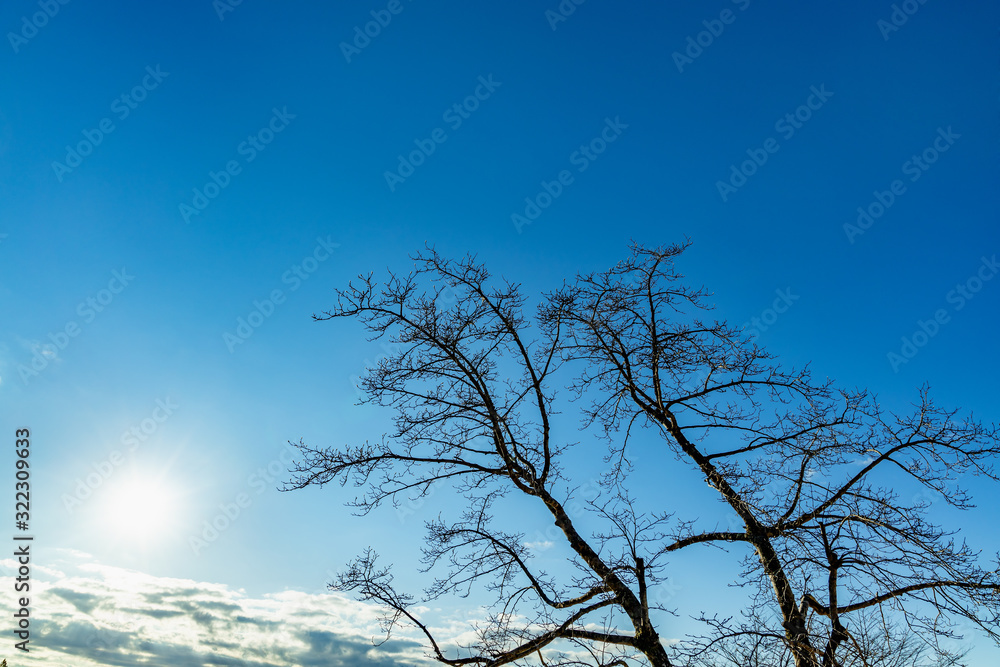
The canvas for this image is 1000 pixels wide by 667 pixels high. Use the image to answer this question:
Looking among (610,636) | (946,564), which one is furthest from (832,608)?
(610,636)

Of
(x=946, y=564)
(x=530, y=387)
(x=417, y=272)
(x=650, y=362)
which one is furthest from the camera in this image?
(x=650, y=362)

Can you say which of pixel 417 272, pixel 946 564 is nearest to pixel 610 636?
pixel 946 564

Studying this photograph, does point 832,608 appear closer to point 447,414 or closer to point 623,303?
point 623,303

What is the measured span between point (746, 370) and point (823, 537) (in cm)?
243

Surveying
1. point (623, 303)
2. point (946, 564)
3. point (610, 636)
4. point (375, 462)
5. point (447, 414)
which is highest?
point (623, 303)

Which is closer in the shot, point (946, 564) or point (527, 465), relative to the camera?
point (946, 564)

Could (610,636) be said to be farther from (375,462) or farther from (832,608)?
(375,462)

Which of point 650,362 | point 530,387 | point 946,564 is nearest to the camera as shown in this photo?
point 946,564

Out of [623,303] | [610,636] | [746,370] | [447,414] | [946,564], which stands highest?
[623,303]

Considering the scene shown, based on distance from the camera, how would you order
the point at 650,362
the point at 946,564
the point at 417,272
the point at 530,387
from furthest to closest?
the point at 650,362, the point at 530,387, the point at 417,272, the point at 946,564

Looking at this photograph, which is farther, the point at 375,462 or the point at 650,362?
the point at 650,362

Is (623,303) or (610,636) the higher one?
(623,303)

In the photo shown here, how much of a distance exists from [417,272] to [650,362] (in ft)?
12.5

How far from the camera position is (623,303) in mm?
9000
